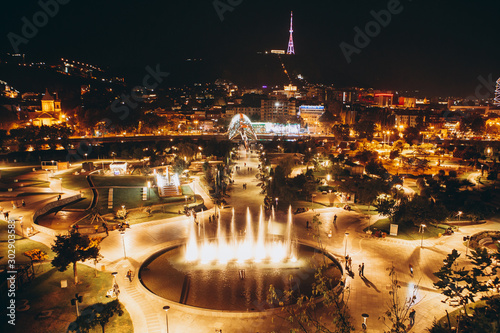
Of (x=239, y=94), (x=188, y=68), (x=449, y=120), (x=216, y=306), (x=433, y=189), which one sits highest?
(x=188, y=68)

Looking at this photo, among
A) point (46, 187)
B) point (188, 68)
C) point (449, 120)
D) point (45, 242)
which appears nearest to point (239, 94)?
point (188, 68)

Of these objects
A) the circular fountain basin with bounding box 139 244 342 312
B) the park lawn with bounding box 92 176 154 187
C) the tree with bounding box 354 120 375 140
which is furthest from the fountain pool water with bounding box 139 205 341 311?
the tree with bounding box 354 120 375 140

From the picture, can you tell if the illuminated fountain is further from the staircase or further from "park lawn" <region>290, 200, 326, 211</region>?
the staircase

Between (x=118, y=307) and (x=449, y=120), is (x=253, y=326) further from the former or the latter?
(x=449, y=120)

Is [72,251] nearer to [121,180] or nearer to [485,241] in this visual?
[121,180]

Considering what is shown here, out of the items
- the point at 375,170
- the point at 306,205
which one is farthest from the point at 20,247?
the point at 375,170

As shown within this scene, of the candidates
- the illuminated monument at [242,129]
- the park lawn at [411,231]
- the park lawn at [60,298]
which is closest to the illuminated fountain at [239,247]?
the park lawn at [60,298]

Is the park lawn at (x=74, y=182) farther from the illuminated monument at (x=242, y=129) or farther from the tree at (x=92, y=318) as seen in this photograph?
the illuminated monument at (x=242, y=129)
